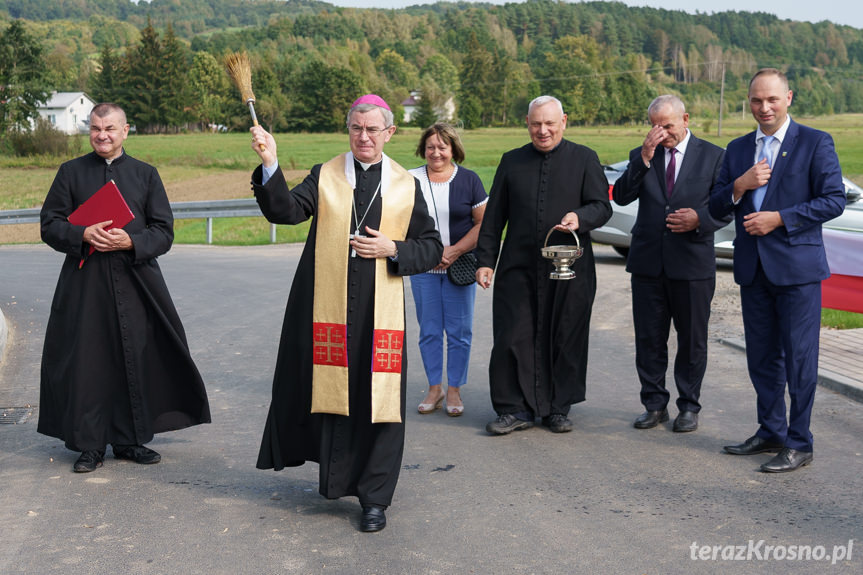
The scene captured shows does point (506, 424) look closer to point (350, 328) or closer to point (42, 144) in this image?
point (350, 328)

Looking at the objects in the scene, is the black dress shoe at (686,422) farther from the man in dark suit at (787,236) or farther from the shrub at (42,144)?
the shrub at (42,144)

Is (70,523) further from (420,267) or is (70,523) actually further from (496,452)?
(496,452)

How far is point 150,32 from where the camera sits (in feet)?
380

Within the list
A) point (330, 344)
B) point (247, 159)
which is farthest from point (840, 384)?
point (247, 159)

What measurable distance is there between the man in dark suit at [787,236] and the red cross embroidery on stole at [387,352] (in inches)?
94.0

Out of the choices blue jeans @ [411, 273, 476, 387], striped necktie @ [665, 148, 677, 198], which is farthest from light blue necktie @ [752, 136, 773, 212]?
blue jeans @ [411, 273, 476, 387]

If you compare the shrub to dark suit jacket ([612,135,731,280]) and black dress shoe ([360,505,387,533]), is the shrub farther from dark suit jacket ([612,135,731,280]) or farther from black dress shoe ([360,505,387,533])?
black dress shoe ([360,505,387,533])

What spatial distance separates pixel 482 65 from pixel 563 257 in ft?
431

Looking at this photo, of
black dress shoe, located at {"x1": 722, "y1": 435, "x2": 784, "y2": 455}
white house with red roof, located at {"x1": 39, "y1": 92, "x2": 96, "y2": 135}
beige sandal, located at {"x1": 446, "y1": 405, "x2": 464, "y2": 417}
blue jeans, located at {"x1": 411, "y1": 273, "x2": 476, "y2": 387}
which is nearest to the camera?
black dress shoe, located at {"x1": 722, "y1": 435, "x2": 784, "y2": 455}

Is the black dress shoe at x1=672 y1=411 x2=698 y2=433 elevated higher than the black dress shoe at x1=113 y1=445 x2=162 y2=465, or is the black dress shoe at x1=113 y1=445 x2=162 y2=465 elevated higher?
the black dress shoe at x1=672 y1=411 x2=698 y2=433

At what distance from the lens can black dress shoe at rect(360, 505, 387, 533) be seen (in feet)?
16.8

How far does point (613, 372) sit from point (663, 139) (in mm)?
2747

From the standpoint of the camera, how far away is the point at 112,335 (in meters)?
6.34

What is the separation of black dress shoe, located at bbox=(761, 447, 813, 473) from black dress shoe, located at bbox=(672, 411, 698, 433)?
3.09 ft
